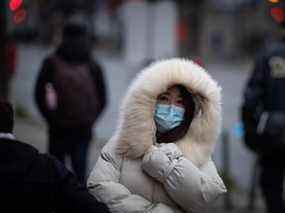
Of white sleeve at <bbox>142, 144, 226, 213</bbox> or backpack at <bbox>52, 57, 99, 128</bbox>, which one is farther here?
backpack at <bbox>52, 57, 99, 128</bbox>

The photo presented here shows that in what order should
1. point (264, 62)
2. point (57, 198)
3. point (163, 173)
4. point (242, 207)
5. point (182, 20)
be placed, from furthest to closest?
point (182, 20), point (242, 207), point (264, 62), point (163, 173), point (57, 198)

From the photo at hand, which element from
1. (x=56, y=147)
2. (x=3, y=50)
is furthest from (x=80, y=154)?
(x=3, y=50)

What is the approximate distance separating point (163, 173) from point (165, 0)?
42.1ft

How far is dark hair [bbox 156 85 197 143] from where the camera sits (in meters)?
4.67

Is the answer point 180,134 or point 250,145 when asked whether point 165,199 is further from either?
point 250,145

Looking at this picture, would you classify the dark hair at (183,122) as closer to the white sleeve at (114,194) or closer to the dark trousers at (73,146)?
the white sleeve at (114,194)

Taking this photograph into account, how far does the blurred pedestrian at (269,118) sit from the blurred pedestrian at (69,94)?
5.38 feet

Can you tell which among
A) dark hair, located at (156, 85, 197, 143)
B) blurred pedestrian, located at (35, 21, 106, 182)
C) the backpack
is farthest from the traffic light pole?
dark hair, located at (156, 85, 197, 143)

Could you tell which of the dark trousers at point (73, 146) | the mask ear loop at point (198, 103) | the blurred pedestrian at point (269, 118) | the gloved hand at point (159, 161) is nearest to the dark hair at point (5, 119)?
the gloved hand at point (159, 161)

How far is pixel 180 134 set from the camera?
4691 millimetres

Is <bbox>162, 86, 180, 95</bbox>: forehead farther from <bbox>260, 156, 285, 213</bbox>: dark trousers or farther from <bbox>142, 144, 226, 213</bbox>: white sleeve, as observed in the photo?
<bbox>260, 156, 285, 213</bbox>: dark trousers

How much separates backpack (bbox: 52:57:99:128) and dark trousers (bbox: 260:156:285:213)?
1.80m

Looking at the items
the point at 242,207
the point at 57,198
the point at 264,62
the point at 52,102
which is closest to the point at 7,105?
the point at 57,198

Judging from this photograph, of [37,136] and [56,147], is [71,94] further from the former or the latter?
[37,136]
